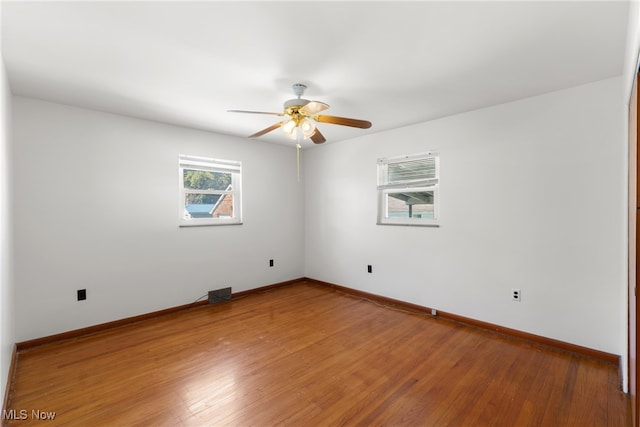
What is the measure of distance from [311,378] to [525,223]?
2.42 metres

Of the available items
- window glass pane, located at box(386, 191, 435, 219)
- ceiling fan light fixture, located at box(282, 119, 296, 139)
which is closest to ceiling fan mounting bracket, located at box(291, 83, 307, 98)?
ceiling fan light fixture, located at box(282, 119, 296, 139)

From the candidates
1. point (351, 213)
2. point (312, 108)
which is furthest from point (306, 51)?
point (351, 213)

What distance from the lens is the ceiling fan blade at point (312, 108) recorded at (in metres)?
2.22

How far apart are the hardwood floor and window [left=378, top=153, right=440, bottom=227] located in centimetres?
130

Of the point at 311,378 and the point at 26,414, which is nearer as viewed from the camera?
the point at 26,414

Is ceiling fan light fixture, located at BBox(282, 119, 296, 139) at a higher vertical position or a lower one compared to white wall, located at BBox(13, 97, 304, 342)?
higher

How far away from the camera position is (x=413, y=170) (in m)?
3.74

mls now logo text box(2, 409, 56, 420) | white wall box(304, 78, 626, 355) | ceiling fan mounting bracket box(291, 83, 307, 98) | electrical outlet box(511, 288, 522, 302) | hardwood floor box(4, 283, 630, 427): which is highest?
ceiling fan mounting bracket box(291, 83, 307, 98)

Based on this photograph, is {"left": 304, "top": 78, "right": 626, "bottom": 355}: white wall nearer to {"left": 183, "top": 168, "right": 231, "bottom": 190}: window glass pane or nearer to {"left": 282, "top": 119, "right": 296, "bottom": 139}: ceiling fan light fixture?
{"left": 282, "top": 119, "right": 296, "bottom": 139}: ceiling fan light fixture

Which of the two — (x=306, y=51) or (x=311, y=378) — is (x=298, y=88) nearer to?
(x=306, y=51)

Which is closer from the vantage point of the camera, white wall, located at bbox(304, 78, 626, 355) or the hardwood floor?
the hardwood floor

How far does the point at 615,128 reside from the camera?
2365 mm

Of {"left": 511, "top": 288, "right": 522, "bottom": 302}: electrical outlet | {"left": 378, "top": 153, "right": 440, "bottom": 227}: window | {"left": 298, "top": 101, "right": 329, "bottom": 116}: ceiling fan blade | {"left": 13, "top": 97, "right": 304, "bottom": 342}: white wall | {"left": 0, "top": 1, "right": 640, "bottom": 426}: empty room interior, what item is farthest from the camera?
{"left": 378, "top": 153, "right": 440, "bottom": 227}: window

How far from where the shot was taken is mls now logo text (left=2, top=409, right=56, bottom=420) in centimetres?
178
